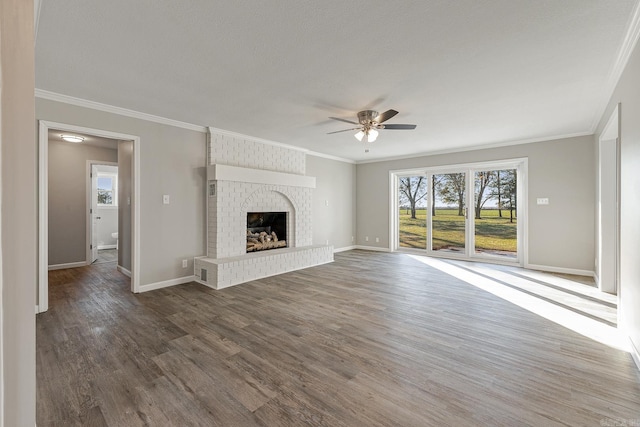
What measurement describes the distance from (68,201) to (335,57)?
600 cm

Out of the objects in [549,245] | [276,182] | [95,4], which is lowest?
[549,245]

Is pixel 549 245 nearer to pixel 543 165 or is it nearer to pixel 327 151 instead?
pixel 543 165

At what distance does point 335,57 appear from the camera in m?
2.37

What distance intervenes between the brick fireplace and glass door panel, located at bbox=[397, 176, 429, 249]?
2.42m

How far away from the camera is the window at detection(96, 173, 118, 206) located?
25.3ft

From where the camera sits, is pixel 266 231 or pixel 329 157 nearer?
pixel 266 231

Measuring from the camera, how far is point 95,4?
177cm

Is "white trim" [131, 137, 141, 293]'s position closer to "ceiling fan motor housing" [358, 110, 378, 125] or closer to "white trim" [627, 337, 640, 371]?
"ceiling fan motor housing" [358, 110, 378, 125]

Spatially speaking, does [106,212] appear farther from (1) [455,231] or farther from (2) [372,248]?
(1) [455,231]

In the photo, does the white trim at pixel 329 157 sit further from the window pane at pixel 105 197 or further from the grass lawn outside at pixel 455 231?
the window pane at pixel 105 197

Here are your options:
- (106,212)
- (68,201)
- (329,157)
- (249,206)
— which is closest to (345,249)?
(329,157)

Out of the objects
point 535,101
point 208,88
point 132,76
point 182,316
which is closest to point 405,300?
point 182,316

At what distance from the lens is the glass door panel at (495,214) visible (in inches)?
221

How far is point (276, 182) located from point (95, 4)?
360 centimetres
